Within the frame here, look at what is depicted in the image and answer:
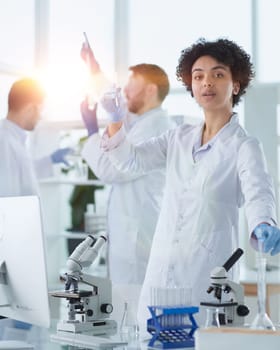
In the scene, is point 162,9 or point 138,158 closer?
point 138,158

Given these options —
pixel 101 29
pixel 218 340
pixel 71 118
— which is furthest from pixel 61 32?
pixel 218 340

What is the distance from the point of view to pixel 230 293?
74.3 inches

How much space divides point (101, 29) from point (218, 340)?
3865mm

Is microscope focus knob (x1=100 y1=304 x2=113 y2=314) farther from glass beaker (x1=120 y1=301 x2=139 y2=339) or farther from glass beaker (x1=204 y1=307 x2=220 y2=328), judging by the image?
glass beaker (x1=204 y1=307 x2=220 y2=328)

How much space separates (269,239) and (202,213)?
43 centimetres

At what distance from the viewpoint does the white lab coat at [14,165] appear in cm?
383

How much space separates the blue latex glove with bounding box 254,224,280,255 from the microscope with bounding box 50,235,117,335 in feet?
1.49

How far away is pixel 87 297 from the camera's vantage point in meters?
2.01

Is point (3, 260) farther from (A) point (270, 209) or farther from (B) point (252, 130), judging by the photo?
(B) point (252, 130)

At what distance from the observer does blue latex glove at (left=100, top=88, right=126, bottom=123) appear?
2.60 m

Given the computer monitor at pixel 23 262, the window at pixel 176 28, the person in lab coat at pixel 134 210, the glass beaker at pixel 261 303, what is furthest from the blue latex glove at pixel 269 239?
the window at pixel 176 28

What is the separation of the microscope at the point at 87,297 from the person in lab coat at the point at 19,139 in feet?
6.04

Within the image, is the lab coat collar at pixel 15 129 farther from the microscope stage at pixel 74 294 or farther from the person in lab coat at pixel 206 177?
the microscope stage at pixel 74 294

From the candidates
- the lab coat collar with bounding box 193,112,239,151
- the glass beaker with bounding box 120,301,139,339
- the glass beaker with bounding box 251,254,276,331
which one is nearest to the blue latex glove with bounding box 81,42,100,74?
the lab coat collar with bounding box 193,112,239,151
